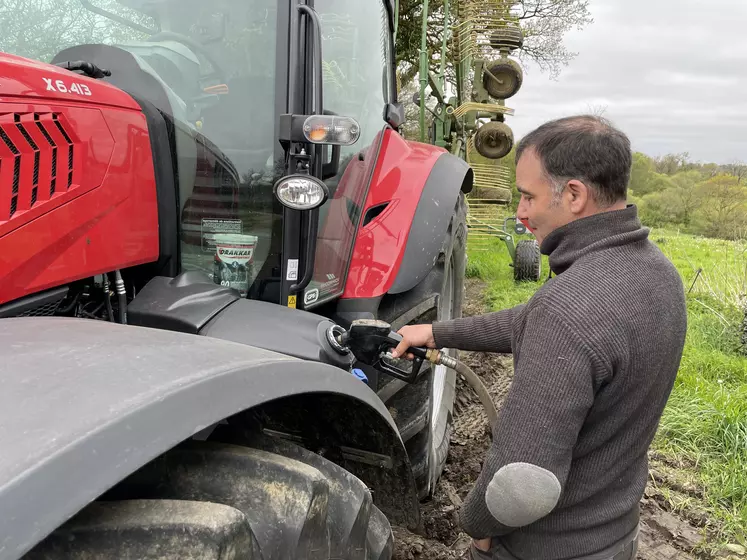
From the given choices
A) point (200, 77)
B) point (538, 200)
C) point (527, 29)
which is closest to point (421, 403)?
point (538, 200)

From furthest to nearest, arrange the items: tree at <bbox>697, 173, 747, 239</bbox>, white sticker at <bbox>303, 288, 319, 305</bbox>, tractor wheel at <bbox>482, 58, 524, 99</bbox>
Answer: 1. tree at <bbox>697, 173, 747, 239</bbox>
2. tractor wheel at <bbox>482, 58, 524, 99</bbox>
3. white sticker at <bbox>303, 288, 319, 305</bbox>

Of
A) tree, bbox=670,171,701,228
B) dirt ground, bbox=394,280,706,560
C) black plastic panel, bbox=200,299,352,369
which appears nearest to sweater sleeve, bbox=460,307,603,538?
black plastic panel, bbox=200,299,352,369

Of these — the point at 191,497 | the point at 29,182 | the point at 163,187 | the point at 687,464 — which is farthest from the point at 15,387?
the point at 687,464

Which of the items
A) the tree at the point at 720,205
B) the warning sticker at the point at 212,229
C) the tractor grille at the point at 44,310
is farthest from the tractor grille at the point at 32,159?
the tree at the point at 720,205

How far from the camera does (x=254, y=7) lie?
1718 mm

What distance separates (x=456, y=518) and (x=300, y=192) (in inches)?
60.6

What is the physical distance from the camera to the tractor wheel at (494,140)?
5992 millimetres

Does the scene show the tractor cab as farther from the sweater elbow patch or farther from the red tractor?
the sweater elbow patch

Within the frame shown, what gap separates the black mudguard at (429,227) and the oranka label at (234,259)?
550 millimetres

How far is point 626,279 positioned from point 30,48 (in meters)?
1.72

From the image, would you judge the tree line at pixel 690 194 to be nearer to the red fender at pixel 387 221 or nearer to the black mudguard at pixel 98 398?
the red fender at pixel 387 221

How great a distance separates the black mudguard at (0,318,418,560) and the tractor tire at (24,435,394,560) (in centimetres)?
12

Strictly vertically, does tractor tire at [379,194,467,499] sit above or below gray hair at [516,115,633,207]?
below

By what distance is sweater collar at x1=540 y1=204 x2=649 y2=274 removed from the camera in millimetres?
1236
